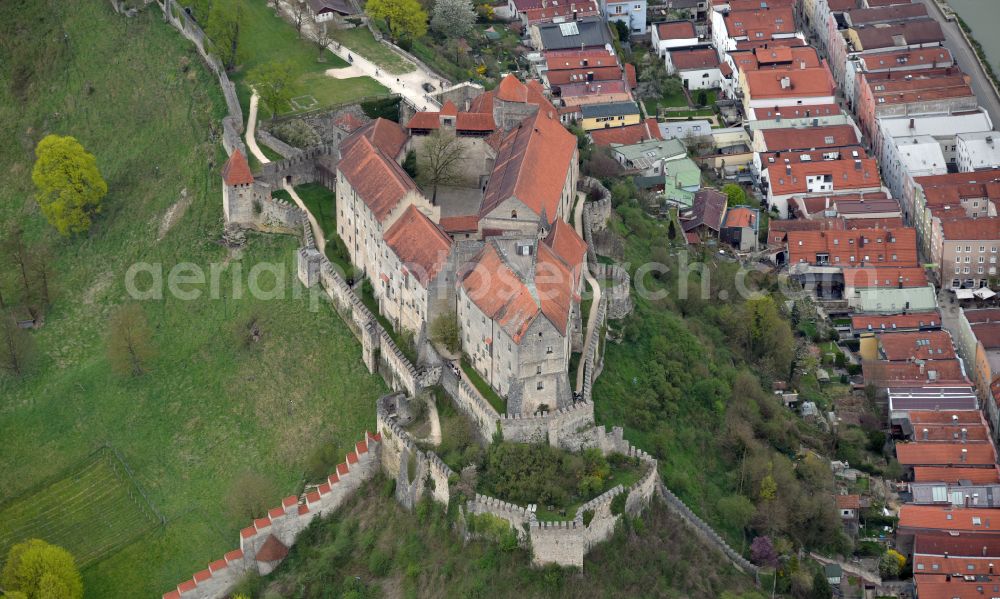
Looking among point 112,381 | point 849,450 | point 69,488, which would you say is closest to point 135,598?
point 69,488

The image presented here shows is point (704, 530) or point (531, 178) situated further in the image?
point (531, 178)

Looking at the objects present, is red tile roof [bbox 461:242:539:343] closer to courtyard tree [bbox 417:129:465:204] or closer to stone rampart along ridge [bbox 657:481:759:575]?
stone rampart along ridge [bbox 657:481:759:575]

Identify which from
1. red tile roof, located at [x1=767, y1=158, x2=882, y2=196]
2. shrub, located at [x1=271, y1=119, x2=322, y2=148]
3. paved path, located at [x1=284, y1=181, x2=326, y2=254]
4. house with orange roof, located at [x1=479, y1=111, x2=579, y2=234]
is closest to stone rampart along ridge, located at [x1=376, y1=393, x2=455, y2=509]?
house with orange roof, located at [x1=479, y1=111, x2=579, y2=234]

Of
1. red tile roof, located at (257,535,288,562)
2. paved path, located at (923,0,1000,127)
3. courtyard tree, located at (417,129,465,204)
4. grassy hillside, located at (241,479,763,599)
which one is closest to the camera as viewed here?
grassy hillside, located at (241,479,763,599)

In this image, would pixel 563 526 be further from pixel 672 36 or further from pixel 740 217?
pixel 672 36

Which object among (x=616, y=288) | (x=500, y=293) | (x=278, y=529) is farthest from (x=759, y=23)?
(x=278, y=529)
